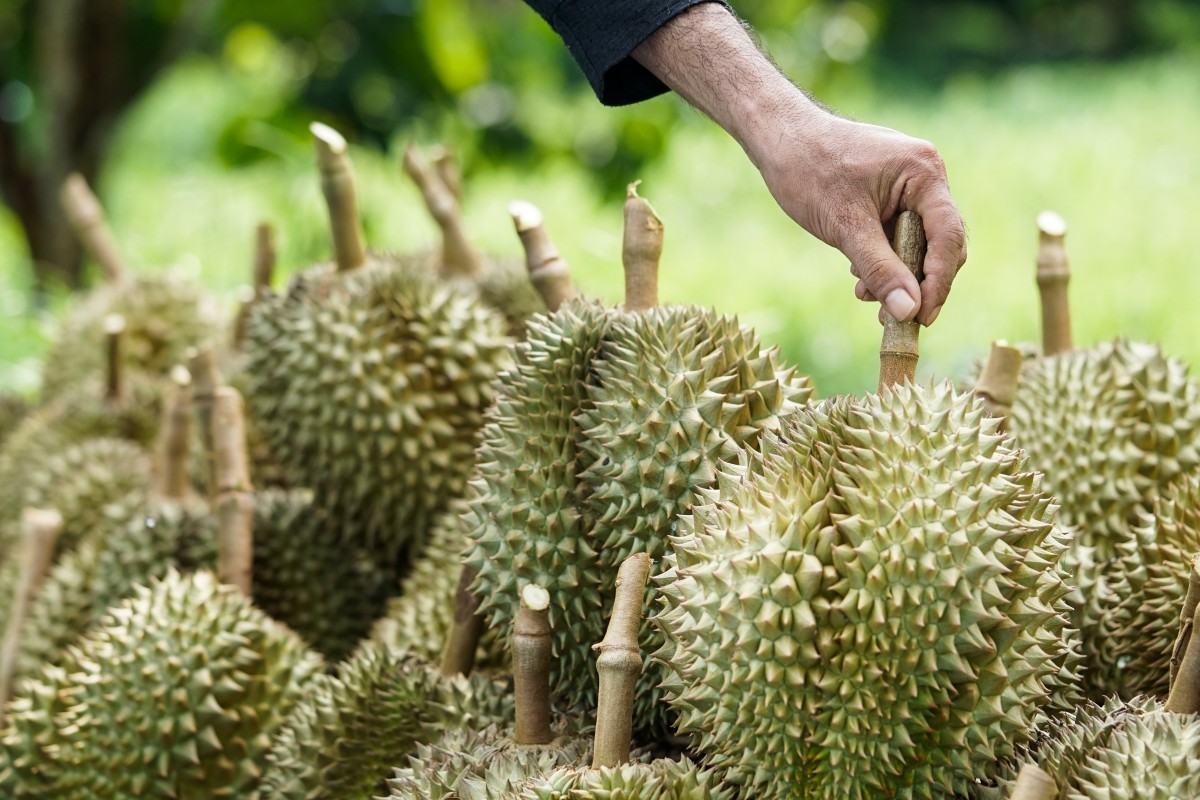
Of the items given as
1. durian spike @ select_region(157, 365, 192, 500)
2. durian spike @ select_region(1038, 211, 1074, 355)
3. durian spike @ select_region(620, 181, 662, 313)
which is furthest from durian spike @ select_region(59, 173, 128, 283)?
durian spike @ select_region(1038, 211, 1074, 355)

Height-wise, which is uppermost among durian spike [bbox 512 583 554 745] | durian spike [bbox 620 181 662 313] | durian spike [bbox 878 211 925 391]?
durian spike [bbox 620 181 662 313]

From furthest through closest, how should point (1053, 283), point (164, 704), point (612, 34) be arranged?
1. point (1053, 283)
2. point (164, 704)
3. point (612, 34)

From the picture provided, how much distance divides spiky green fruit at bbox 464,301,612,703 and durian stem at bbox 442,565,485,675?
0.25 feet

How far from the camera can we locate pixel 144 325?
3.48 meters

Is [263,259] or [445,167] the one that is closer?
[263,259]

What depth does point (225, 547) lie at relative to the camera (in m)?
2.24

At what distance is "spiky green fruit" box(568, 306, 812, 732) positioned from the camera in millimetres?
1617

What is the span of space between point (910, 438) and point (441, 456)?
1162 millimetres

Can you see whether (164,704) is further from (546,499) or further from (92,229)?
(92,229)

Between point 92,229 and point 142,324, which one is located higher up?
point 92,229

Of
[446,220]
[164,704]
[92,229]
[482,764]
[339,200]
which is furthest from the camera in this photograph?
[92,229]

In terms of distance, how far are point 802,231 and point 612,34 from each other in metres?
5.99

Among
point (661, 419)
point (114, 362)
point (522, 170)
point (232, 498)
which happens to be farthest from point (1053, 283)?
point (522, 170)

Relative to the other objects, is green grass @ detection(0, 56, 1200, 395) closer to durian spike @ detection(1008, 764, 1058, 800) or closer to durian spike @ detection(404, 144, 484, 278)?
durian spike @ detection(404, 144, 484, 278)
